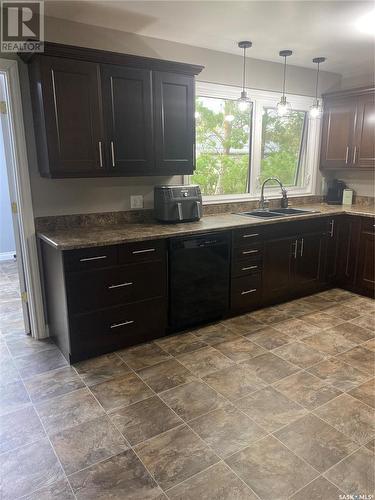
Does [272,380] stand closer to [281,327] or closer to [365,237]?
[281,327]

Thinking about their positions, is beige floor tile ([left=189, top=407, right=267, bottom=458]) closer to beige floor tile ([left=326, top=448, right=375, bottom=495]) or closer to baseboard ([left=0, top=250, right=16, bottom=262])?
beige floor tile ([left=326, top=448, right=375, bottom=495])

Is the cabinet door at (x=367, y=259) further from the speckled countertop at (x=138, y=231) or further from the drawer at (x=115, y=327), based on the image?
the drawer at (x=115, y=327)

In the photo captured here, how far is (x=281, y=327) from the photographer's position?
3.27 m

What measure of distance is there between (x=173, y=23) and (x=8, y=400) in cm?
294

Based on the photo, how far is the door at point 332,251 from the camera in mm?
4062

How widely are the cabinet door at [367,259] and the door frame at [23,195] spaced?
3.27m

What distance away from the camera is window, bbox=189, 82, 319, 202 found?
373 cm

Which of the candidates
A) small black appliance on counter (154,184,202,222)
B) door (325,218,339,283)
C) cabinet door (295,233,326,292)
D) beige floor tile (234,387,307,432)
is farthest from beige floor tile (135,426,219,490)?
door (325,218,339,283)

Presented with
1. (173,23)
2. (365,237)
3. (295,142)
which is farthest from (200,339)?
(295,142)

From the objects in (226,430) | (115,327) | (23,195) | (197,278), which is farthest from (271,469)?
(23,195)

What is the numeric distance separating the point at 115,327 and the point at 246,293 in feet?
4.42

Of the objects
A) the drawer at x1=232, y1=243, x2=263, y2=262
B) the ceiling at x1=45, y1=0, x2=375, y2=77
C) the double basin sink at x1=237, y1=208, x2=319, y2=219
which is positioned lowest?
the drawer at x1=232, y1=243, x2=263, y2=262

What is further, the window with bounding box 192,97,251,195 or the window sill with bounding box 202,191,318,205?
the window sill with bounding box 202,191,318,205

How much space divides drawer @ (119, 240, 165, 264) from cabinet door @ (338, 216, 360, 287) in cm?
233
